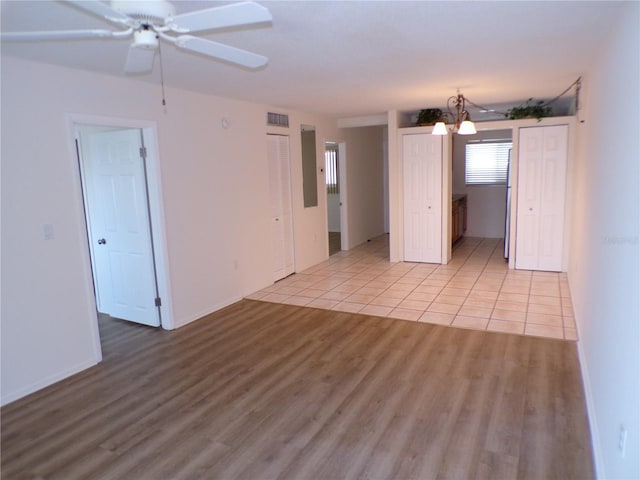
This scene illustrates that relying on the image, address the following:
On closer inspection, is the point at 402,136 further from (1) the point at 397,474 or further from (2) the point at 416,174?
(1) the point at 397,474

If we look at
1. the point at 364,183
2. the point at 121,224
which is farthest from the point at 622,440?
the point at 364,183

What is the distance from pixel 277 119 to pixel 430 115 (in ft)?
7.95

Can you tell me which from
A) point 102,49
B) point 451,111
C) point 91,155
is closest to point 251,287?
point 91,155

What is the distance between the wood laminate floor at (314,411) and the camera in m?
2.25

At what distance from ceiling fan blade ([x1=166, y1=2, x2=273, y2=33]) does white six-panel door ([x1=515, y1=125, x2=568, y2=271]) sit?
5.22m

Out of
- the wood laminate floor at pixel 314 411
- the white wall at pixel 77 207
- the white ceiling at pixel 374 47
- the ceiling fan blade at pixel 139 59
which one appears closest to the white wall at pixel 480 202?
the white ceiling at pixel 374 47

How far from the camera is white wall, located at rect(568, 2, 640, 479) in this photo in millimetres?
1735

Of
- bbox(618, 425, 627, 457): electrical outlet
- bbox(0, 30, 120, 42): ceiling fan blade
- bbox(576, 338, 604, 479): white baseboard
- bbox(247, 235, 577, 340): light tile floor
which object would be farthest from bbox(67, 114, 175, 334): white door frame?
bbox(618, 425, 627, 457): electrical outlet

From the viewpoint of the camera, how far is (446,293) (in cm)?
516

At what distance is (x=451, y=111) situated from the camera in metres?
6.67

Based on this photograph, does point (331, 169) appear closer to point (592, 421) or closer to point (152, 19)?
point (592, 421)

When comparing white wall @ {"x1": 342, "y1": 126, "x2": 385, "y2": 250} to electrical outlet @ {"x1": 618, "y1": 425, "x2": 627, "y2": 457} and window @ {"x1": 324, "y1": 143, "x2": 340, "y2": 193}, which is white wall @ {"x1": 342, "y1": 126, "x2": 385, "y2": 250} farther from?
electrical outlet @ {"x1": 618, "y1": 425, "x2": 627, "y2": 457}

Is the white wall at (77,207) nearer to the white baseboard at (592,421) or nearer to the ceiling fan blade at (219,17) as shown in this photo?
the ceiling fan blade at (219,17)

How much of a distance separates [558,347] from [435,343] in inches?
39.9
